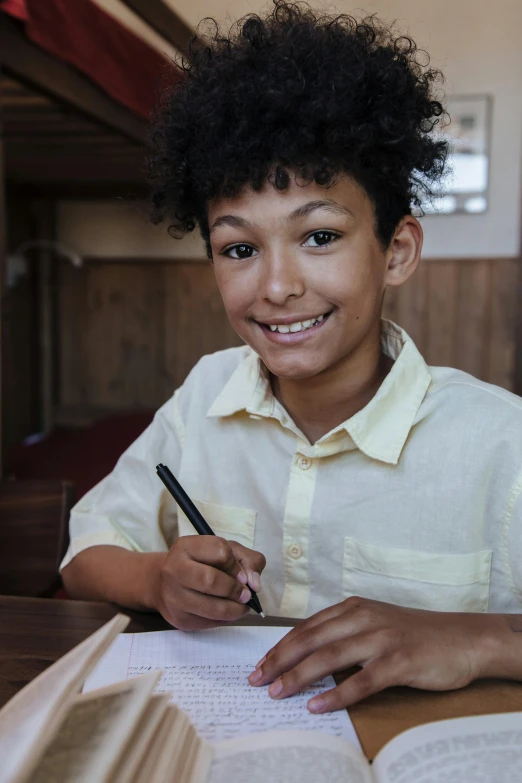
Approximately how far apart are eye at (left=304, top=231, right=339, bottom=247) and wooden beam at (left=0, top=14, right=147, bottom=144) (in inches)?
42.8

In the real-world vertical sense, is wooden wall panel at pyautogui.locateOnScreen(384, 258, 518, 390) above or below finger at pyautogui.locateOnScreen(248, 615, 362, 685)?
above

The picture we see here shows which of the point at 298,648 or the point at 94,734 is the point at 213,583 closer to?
the point at 298,648

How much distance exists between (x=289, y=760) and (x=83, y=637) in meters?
0.33

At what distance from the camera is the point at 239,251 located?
3.04 ft

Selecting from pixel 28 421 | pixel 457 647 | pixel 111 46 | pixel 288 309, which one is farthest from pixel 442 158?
pixel 28 421

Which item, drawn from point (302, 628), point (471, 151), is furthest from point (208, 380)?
point (471, 151)

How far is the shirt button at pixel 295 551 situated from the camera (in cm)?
103

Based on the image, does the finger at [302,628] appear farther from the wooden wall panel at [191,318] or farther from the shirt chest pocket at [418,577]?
the wooden wall panel at [191,318]

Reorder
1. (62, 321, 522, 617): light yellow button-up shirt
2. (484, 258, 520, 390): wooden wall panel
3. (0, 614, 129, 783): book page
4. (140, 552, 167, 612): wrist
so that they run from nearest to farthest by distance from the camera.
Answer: (0, 614, 129, 783): book page → (140, 552, 167, 612): wrist → (62, 321, 522, 617): light yellow button-up shirt → (484, 258, 520, 390): wooden wall panel

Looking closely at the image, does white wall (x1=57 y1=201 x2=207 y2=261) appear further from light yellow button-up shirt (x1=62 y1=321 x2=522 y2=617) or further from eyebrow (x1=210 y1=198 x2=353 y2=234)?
eyebrow (x1=210 y1=198 x2=353 y2=234)

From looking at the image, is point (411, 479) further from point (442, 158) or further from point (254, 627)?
point (442, 158)

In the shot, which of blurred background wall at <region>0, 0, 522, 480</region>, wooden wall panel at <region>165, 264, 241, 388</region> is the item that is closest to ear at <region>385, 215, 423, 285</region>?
blurred background wall at <region>0, 0, 522, 480</region>

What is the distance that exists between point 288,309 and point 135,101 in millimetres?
2325

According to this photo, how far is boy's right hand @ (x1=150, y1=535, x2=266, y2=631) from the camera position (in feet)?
2.42
